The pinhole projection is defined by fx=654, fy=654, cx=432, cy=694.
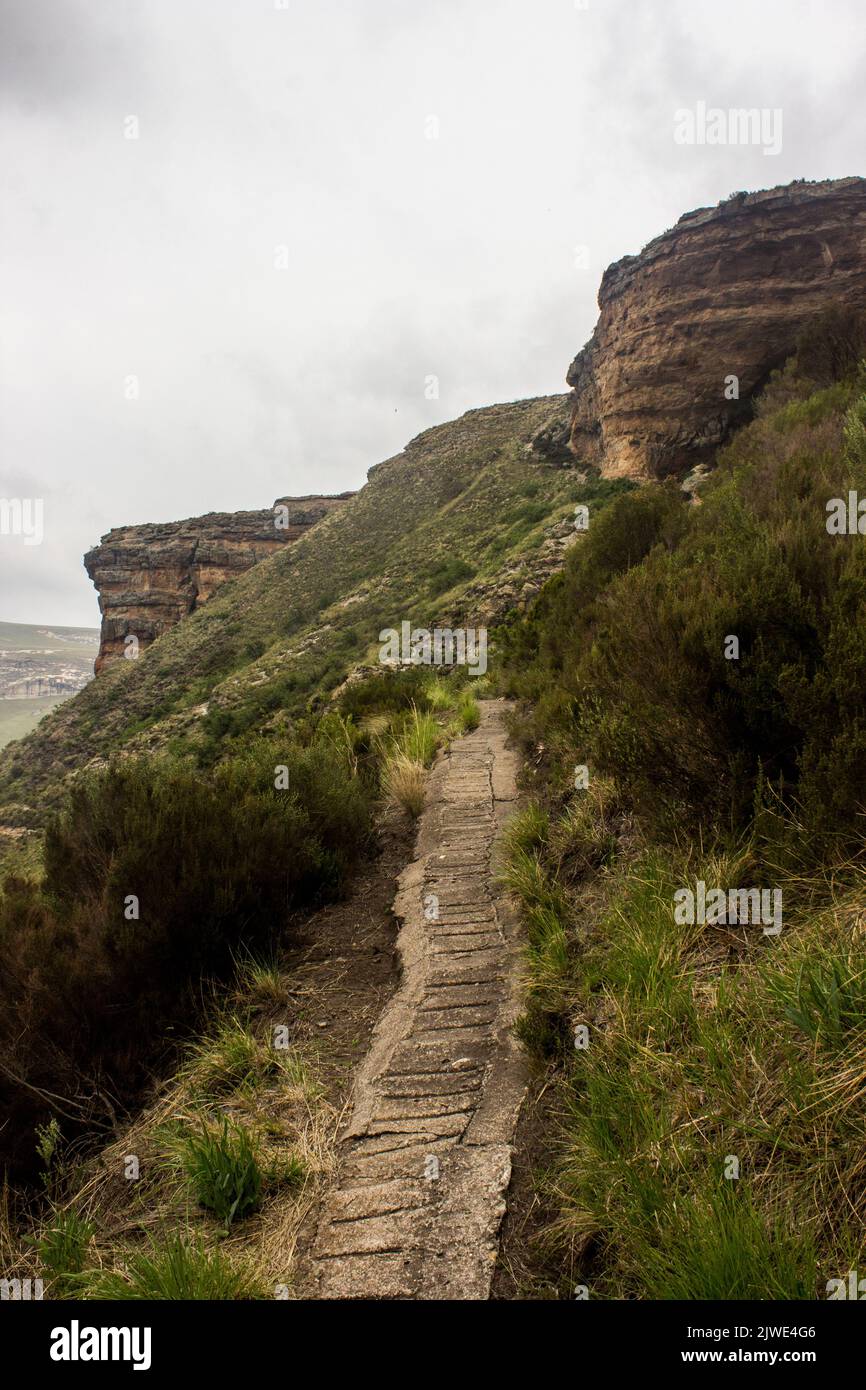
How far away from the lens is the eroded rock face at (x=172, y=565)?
54.1 meters

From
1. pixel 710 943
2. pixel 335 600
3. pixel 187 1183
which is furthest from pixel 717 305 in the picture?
pixel 187 1183

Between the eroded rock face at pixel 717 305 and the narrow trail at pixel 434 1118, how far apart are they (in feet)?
72.2

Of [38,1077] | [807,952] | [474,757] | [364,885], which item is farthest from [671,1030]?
[474,757]

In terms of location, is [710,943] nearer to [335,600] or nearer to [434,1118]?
[434,1118]

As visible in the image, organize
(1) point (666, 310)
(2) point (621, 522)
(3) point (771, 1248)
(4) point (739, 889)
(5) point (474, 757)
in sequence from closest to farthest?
1. (3) point (771, 1248)
2. (4) point (739, 889)
3. (5) point (474, 757)
4. (2) point (621, 522)
5. (1) point (666, 310)

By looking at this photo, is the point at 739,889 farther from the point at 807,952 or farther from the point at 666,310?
the point at 666,310

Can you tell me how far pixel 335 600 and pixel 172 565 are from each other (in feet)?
93.5

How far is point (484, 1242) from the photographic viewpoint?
2027mm

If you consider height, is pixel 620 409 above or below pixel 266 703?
above

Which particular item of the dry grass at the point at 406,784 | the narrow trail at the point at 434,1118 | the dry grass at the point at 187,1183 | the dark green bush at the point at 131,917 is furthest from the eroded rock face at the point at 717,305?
the dry grass at the point at 187,1183

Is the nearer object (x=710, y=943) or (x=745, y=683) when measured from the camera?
(x=710, y=943)

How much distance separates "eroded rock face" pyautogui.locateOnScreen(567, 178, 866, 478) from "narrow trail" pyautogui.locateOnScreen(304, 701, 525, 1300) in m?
22.0

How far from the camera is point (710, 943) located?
8.85 feet

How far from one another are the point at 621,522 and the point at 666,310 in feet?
59.8
